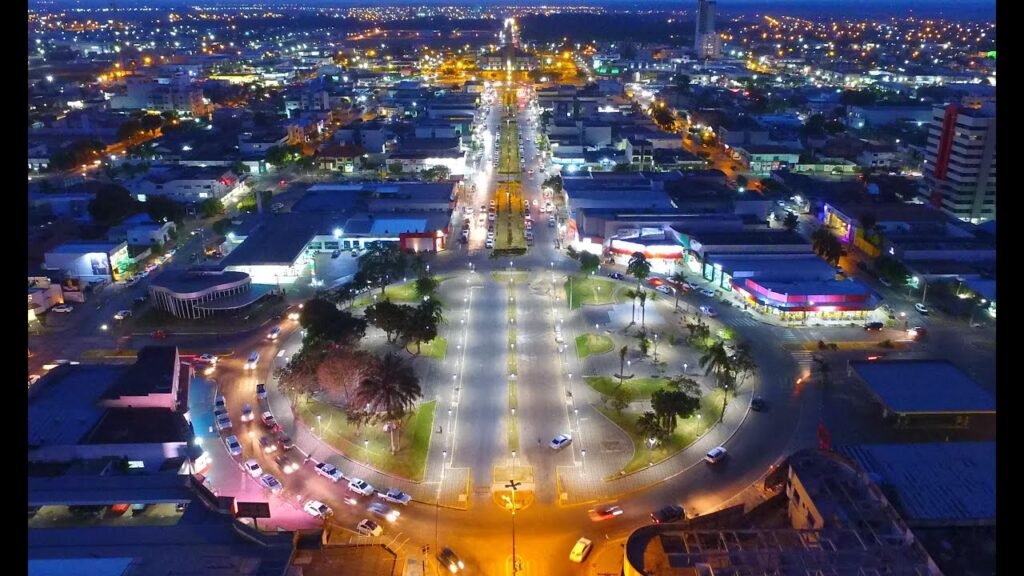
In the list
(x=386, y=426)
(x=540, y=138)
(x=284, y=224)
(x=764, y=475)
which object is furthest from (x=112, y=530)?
(x=540, y=138)

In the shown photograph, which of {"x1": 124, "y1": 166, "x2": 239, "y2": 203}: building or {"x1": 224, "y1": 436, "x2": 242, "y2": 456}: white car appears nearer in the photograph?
{"x1": 224, "y1": 436, "x2": 242, "y2": 456}: white car

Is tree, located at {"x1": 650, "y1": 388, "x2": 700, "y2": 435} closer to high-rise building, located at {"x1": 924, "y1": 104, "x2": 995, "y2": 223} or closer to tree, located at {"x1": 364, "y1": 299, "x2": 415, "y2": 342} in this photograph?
tree, located at {"x1": 364, "y1": 299, "x2": 415, "y2": 342}

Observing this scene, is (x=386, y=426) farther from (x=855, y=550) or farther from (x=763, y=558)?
(x=855, y=550)

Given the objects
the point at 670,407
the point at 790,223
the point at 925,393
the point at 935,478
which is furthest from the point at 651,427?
the point at 790,223

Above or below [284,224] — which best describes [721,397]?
below

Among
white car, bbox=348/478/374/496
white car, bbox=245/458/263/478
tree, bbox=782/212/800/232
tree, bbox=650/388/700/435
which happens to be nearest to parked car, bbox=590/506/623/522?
tree, bbox=650/388/700/435
